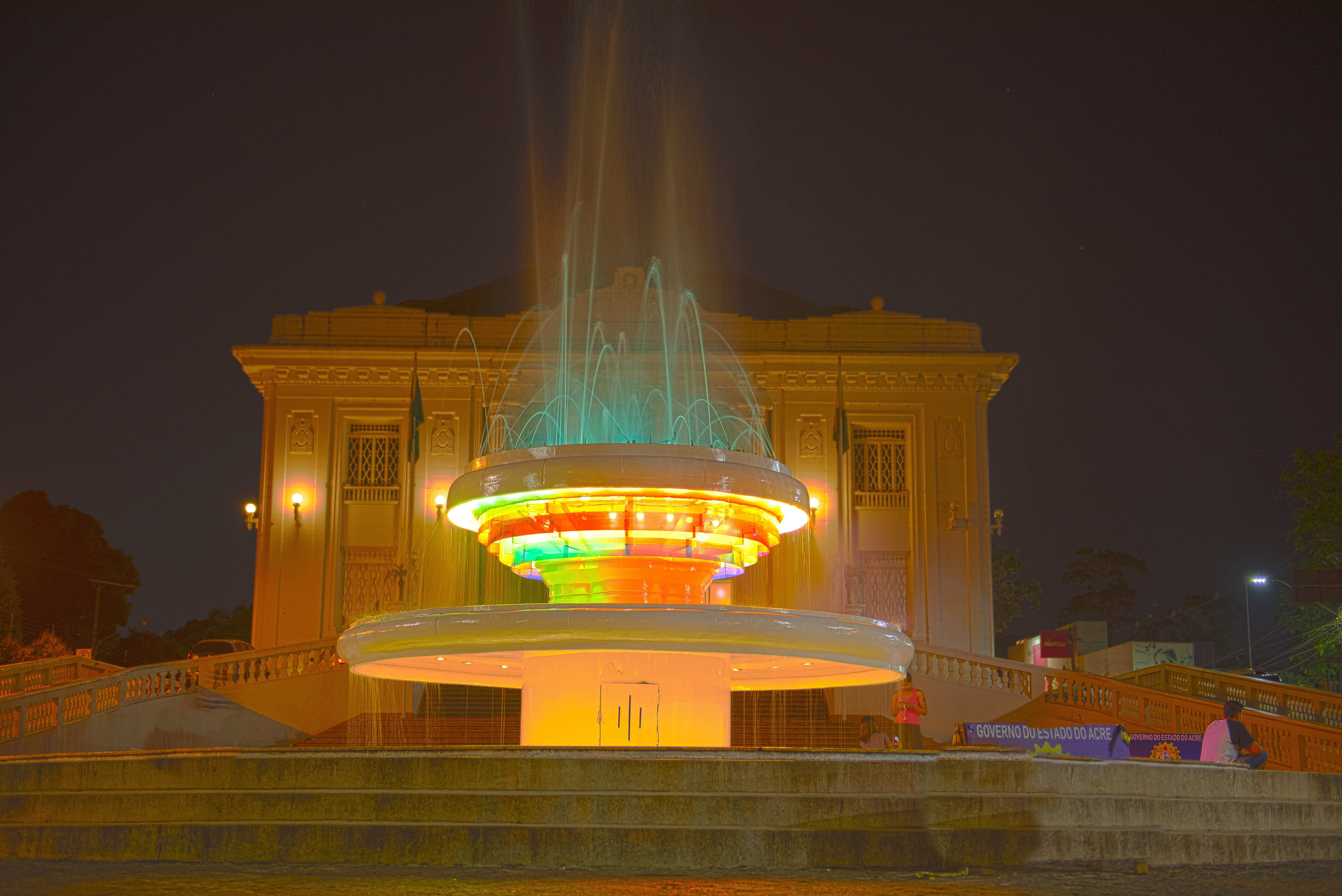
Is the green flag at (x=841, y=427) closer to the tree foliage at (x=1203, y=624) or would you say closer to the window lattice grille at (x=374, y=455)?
the window lattice grille at (x=374, y=455)

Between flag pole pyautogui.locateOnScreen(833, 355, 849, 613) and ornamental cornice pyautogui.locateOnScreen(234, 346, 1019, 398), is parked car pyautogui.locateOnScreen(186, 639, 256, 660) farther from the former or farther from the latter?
flag pole pyautogui.locateOnScreen(833, 355, 849, 613)

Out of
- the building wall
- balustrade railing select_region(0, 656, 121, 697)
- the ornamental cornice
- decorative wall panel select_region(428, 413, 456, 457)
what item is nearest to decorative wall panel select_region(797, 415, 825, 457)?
the building wall

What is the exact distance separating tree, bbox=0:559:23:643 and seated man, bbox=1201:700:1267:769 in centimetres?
3018

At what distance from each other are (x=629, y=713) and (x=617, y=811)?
405 cm

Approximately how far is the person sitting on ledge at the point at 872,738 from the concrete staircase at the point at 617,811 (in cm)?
545

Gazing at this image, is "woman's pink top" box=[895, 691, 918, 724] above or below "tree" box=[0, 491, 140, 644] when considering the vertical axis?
below

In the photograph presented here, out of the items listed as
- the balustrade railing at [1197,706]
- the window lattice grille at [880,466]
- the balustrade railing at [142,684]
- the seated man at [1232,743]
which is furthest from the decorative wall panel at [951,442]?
the seated man at [1232,743]

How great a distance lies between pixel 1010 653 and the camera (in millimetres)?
44094

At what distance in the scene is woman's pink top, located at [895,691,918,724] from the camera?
49.8 feet

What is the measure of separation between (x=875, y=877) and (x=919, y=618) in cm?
2287

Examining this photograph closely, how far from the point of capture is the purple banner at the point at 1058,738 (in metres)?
12.0

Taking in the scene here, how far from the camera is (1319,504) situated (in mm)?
31438

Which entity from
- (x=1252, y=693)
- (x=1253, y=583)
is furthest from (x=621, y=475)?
(x=1253, y=583)

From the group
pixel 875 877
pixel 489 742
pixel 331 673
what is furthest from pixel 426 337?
pixel 875 877
